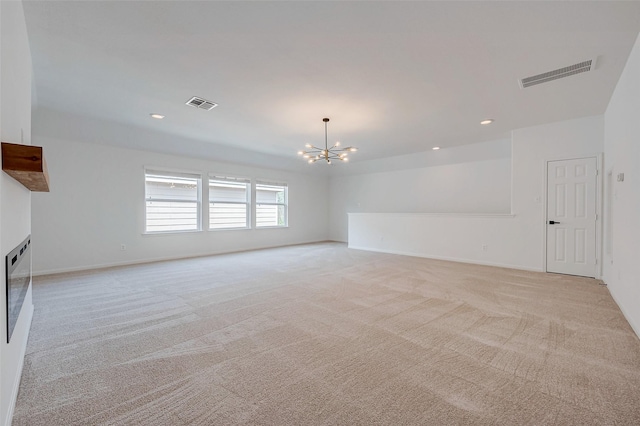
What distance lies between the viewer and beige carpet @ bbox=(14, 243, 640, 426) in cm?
158

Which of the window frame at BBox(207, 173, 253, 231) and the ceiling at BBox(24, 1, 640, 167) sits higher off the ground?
the ceiling at BBox(24, 1, 640, 167)

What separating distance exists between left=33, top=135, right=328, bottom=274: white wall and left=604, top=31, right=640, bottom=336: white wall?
7.06 metres

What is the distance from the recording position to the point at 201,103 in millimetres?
3967

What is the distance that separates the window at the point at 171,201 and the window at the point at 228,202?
41 cm

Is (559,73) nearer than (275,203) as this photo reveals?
Yes

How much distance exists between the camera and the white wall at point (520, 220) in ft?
15.4

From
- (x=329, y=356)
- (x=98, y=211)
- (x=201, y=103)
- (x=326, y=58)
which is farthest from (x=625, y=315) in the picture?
(x=98, y=211)

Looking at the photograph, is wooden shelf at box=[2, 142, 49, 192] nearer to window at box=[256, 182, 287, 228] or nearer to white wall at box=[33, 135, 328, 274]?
white wall at box=[33, 135, 328, 274]

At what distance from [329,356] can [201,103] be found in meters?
3.78

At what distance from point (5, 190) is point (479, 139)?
23.2 feet

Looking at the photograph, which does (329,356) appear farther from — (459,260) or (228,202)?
(228,202)

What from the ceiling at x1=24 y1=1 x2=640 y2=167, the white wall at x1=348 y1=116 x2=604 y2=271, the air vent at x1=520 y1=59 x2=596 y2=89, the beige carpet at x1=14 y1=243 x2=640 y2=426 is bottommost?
the beige carpet at x1=14 y1=243 x2=640 y2=426

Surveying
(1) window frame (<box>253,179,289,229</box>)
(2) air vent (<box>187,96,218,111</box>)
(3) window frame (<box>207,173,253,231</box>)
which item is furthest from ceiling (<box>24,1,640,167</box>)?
(1) window frame (<box>253,179,289,229</box>)

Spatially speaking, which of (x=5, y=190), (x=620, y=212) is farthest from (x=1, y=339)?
(x=620, y=212)
